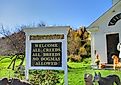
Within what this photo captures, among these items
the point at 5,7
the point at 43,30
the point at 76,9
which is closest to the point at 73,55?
the point at 76,9

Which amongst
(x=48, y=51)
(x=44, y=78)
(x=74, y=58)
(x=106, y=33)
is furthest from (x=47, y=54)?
(x=74, y=58)

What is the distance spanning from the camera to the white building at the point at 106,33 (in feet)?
55.2

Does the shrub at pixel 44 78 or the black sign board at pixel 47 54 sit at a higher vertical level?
the black sign board at pixel 47 54

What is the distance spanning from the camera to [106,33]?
17.0 meters

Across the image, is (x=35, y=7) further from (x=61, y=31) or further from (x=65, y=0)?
(x=61, y=31)

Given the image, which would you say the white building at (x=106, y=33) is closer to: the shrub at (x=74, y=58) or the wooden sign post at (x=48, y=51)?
the shrub at (x=74, y=58)

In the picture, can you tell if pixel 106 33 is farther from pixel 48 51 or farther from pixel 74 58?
pixel 48 51

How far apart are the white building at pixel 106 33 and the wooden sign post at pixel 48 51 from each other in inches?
441

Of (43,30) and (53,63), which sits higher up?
(43,30)

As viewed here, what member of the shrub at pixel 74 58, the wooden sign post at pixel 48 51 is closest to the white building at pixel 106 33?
the shrub at pixel 74 58

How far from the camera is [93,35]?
17.3 m

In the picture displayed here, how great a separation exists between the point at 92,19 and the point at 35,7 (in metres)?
5.73

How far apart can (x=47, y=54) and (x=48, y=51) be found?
0.07m

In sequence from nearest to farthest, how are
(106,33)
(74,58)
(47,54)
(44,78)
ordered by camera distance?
(47,54) < (44,78) < (106,33) < (74,58)
